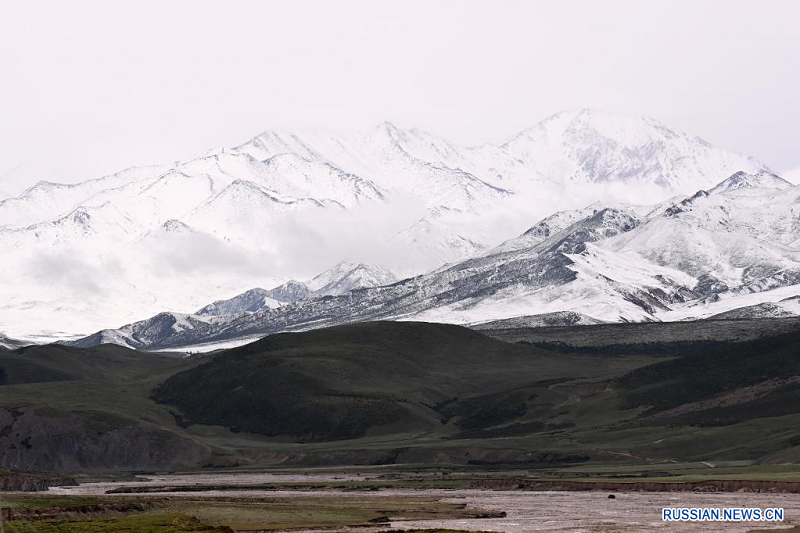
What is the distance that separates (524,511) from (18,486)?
69.6m

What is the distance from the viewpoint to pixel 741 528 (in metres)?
129

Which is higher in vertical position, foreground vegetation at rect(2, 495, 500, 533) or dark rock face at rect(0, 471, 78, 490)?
dark rock face at rect(0, 471, 78, 490)

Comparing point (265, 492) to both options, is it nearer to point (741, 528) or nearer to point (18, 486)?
point (18, 486)

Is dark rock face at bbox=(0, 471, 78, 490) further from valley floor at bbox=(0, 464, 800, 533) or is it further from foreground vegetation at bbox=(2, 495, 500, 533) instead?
foreground vegetation at bbox=(2, 495, 500, 533)

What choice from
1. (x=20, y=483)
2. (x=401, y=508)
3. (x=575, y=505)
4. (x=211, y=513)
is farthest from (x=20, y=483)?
(x=575, y=505)

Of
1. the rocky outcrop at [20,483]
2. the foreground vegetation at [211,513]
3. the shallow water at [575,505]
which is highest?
the rocky outcrop at [20,483]

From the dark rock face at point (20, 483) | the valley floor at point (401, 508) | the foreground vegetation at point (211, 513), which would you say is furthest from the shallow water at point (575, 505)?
the foreground vegetation at point (211, 513)

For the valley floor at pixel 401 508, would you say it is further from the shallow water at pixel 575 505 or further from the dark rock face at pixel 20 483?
the dark rock face at pixel 20 483

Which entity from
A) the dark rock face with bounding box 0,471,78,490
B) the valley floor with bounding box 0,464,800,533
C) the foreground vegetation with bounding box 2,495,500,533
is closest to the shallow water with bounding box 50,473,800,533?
the valley floor with bounding box 0,464,800,533

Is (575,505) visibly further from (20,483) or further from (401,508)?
(20,483)

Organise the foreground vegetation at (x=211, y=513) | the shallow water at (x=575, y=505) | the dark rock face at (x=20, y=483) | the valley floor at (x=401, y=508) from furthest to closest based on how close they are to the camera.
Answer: the dark rock face at (x=20, y=483) → the shallow water at (x=575, y=505) → the valley floor at (x=401, y=508) → the foreground vegetation at (x=211, y=513)

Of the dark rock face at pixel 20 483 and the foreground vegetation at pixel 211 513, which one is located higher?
the dark rock face at pixel 20 483

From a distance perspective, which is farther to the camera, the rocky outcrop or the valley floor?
the rocky outcrop

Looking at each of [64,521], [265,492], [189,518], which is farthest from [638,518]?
[265,492]
